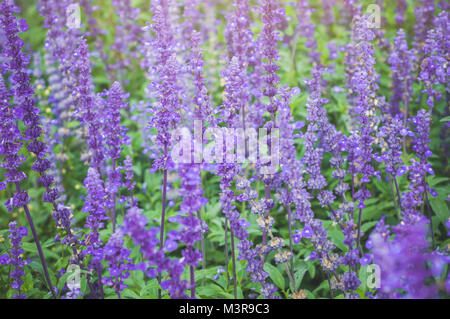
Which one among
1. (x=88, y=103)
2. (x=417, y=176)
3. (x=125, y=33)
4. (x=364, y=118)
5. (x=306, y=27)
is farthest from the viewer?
(x=125, y=33)

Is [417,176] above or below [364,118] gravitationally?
below

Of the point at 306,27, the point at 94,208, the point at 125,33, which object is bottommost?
the point at 94,208

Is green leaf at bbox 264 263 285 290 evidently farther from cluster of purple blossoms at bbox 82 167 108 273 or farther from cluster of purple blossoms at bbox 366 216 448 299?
cluster of purple blossoms at bbox 82 167 108 273

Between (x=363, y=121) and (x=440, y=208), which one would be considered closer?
(x=363, y=121)

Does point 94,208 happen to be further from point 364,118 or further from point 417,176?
point 417,176

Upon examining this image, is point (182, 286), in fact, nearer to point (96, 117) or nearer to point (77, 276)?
point (77, 276)

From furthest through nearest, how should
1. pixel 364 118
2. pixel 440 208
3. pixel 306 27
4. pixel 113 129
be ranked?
pixel 306 27 → pixel 440 208 → pixel 113 129 → pixel 364 118

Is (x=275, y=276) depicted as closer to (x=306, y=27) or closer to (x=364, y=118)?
(x=364, y=118)

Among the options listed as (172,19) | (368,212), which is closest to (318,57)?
(172,19)

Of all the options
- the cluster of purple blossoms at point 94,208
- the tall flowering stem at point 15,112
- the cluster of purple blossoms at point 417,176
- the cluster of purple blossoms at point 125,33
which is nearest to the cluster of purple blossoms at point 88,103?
the tall flowering stem at point 15,112

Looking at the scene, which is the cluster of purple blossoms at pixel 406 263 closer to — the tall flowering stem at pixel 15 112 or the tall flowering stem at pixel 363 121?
the tall flowering stem at pixel 363 121

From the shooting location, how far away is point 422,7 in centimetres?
724

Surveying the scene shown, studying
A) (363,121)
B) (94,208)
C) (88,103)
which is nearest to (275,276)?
(363,121)
